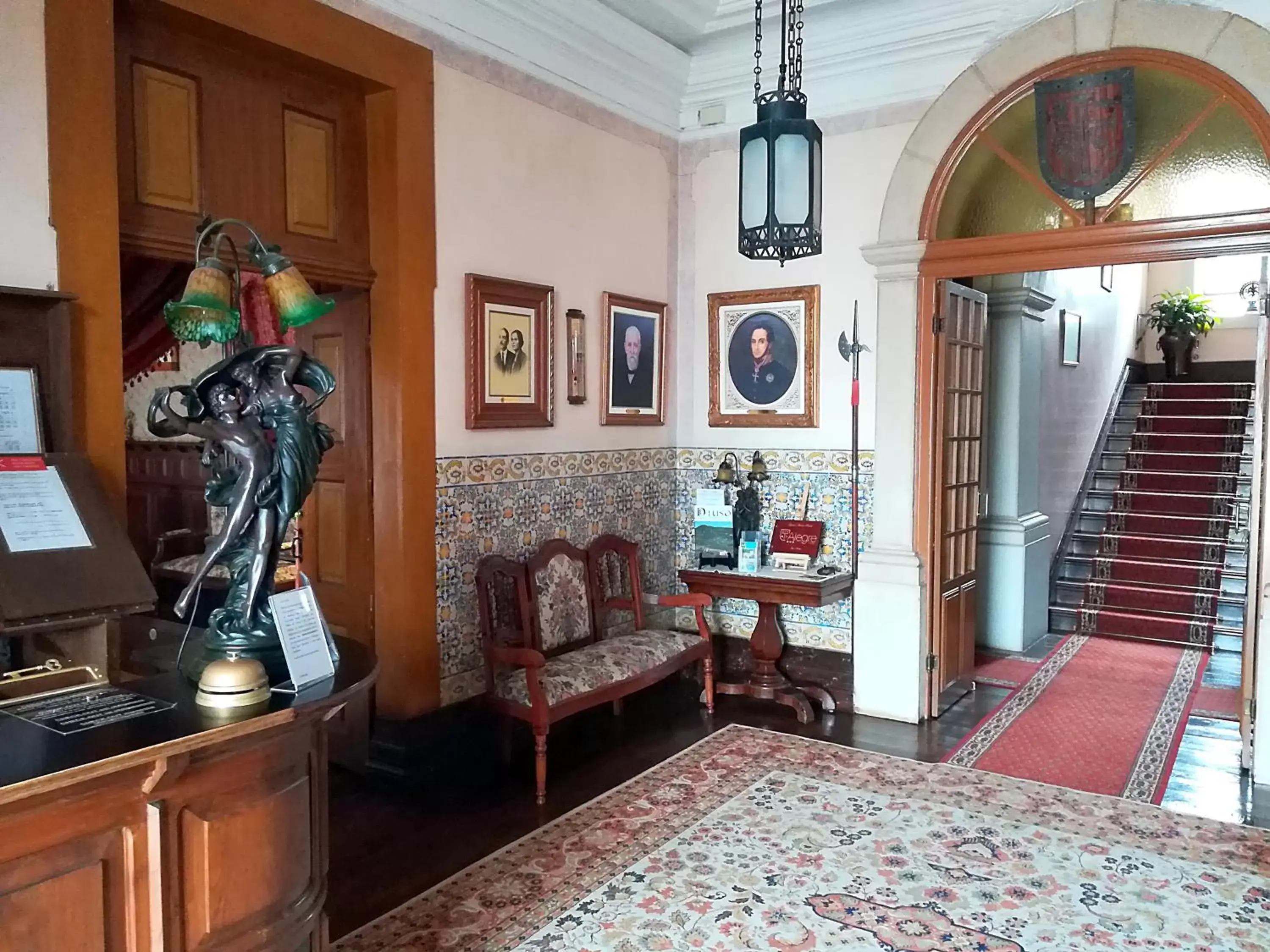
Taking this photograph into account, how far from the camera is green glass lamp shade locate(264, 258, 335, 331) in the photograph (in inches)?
110

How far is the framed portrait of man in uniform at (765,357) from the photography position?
598 cm

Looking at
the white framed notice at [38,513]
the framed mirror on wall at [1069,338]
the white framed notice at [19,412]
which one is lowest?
the white framed notice at [38,513]

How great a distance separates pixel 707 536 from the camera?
19.8 feet

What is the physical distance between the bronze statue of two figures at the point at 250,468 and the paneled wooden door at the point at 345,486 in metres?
1.92

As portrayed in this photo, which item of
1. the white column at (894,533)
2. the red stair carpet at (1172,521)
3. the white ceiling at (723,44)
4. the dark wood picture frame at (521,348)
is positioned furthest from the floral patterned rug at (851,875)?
the red stair carpet at (1172,521)

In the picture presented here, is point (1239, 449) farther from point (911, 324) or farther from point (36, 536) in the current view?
point (36, 536)

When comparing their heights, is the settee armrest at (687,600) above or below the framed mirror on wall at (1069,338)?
below

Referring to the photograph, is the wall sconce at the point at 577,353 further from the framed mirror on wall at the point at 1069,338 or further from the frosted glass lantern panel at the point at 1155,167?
the framed mirror on wall at the point at 1069,338

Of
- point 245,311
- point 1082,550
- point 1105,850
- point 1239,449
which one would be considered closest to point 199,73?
point 245,311

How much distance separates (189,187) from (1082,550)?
7.94m

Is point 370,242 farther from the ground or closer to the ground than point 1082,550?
farther from the ground

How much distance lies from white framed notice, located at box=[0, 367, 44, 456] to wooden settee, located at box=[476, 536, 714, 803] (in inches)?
86.0

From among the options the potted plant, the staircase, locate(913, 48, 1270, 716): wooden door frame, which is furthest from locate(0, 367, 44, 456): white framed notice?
the potted plant

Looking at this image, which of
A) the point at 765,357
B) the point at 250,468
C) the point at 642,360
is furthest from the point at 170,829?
the point at 765,357
